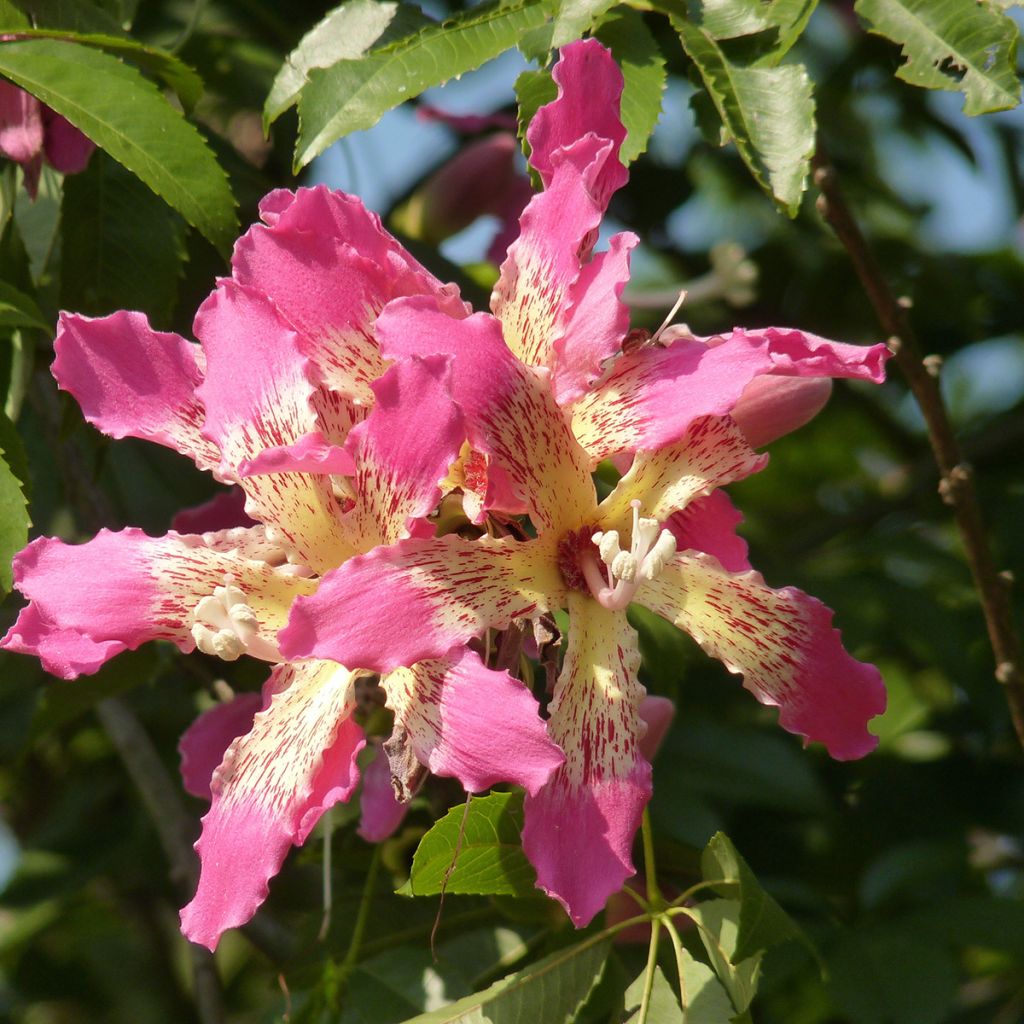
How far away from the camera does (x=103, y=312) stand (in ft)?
3.44

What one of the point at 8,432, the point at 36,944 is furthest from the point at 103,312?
the point at 36,944

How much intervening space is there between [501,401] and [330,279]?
0.44ft

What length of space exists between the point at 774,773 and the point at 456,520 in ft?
2.74

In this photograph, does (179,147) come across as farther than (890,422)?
No

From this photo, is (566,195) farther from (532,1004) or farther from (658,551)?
(532,1004)

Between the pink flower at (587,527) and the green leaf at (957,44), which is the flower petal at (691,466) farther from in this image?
the green leaf at (957,44)

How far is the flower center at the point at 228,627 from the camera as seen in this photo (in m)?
0.79

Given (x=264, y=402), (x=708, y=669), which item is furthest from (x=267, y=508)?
(x=708, y=669)

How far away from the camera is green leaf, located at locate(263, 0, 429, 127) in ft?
3.19

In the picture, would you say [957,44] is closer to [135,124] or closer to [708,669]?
[135,124]

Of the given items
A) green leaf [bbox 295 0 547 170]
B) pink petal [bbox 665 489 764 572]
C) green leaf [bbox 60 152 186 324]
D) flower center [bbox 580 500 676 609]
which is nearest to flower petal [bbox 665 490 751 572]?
pink petal [bbox 665 489 764 572]

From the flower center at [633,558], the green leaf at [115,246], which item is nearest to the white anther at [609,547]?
the flower center at [633,558]

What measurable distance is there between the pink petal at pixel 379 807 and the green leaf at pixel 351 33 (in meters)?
0.48

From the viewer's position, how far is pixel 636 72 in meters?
0.91
